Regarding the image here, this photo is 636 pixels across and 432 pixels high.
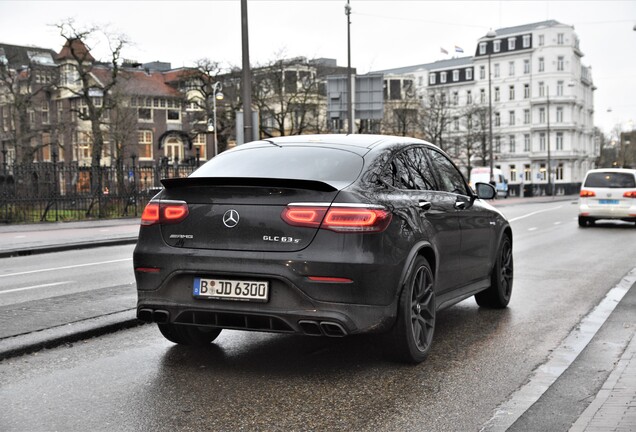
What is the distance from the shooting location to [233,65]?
58.1 metres

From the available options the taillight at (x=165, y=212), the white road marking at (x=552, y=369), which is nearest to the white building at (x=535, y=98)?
the white road marking at (x=552, y=369)

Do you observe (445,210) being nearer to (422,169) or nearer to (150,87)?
(422,169)

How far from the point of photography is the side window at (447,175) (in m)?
6.63

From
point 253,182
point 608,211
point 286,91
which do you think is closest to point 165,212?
point 253,182

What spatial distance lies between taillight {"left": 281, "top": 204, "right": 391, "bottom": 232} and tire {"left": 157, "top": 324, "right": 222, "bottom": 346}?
1.54 meters

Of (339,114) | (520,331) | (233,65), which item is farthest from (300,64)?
(520,331)

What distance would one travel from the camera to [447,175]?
6.85 metres

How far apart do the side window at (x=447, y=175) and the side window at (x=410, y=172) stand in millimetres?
245

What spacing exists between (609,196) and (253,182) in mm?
19219

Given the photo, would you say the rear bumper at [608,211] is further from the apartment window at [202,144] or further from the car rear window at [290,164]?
the apartment window at [202,144]

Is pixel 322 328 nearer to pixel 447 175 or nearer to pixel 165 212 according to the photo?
pixel 165 212

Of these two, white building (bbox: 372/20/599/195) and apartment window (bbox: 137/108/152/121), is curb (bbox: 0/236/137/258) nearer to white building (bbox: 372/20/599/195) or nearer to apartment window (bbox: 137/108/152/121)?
apartment window (bbox: 137/108/152/121)

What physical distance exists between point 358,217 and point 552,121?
106 m

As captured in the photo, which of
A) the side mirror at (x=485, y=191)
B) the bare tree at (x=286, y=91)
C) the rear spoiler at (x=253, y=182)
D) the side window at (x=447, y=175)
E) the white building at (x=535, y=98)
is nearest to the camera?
the rear spoiler at (x=253, y=182)
